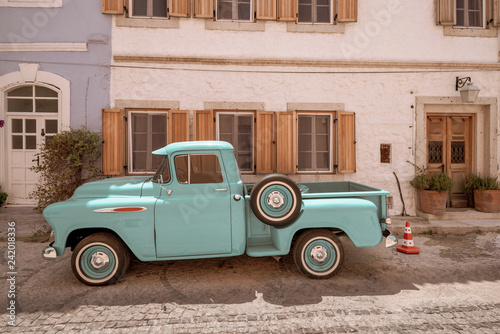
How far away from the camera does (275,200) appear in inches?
156

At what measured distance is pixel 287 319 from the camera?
313 cm

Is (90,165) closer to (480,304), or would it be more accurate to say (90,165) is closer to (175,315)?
(175,315)

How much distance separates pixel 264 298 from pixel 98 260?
210cm

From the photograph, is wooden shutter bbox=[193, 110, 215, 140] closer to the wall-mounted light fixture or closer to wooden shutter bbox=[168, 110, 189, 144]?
wooden shutter bbox=[168, 110, 189, 144]

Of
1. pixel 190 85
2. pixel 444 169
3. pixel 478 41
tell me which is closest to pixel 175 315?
pixel 190 85

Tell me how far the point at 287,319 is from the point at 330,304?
23.6 inches

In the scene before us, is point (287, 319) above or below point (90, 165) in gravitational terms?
below

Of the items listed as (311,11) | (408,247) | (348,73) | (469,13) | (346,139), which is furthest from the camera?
(469,13)

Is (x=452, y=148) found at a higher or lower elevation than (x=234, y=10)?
lower

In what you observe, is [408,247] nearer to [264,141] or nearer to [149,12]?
[264,141]

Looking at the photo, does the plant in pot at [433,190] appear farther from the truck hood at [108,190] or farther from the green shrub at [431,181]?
the truck hood at [108,190]

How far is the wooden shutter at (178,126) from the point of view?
6957mm

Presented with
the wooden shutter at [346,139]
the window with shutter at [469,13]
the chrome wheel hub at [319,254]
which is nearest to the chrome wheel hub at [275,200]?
the chrome wheel hub at [319,254]

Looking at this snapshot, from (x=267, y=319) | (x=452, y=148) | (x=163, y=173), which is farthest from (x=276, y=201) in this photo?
(x=452, y=148)
